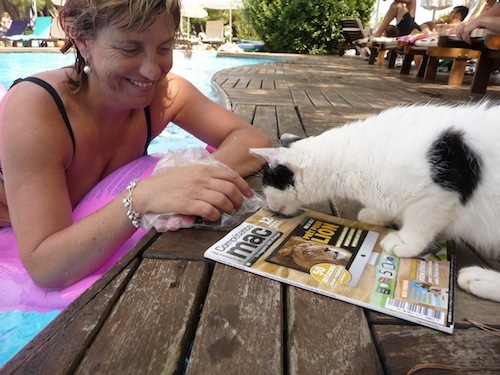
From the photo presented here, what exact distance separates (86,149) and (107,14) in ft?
1.68

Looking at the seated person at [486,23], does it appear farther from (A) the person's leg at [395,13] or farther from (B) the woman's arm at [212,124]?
(A) the person's leg at [395,13]

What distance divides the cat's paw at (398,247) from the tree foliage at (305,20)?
13342mm

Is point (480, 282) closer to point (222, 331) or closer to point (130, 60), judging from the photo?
point (222, 331)

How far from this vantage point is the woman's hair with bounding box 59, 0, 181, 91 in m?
1.21

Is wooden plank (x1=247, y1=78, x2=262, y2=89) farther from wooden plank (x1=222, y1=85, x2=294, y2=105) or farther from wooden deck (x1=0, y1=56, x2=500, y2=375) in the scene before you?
wooden deck (x1=0, y1=56, x2=500, y2=375)

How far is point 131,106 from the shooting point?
1495mm

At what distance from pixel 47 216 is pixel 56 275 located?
0.19m

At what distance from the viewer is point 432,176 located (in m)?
1.08

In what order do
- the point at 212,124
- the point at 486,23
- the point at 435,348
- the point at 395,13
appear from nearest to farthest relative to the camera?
1. the point at 435,348
2. the point at 212,124
3. the point at 486,23
4. the point at 395,13

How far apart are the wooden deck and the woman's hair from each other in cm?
72

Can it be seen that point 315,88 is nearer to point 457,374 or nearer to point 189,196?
point 189,196

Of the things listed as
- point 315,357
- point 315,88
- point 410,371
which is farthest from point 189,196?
point 315,88

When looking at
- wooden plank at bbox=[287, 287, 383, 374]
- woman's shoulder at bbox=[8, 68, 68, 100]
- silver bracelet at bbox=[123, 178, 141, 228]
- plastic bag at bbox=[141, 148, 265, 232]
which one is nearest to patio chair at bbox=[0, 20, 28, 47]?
woman's shoulder at bbox=[8, 68, 68, 100]

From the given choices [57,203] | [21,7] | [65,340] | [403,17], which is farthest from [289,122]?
[21,7]
